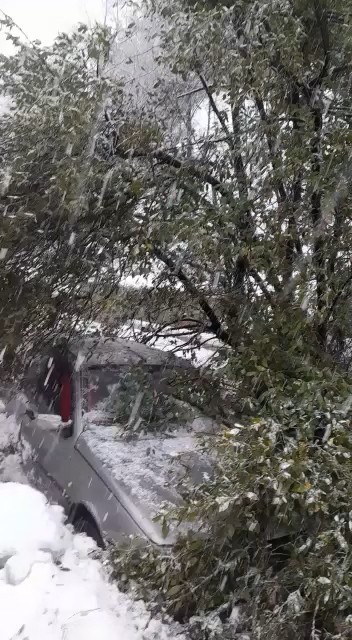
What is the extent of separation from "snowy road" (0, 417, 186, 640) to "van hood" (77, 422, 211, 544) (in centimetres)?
46

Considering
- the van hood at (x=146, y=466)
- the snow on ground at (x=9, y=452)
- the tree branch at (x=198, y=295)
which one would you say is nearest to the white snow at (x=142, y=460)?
the van hood at (x=146, y=466)

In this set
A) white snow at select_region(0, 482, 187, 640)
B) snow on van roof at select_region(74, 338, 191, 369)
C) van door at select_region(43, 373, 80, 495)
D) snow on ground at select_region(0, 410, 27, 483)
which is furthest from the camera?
snow on ground at select_region(0, 410, 27, 483)

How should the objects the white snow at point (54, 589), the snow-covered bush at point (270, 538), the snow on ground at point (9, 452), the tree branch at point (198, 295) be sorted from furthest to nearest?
the snow on ground at point (9, 452) → the tree branch at point (198, 295) → the white snow at point (54, 589) → the snow-covered bush at point (270, 538)

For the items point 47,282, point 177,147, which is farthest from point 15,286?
point 177,147

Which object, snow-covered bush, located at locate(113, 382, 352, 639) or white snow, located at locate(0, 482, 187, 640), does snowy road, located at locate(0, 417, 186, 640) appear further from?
snow-covered bush, located at locate(113, 382, 352, 639)

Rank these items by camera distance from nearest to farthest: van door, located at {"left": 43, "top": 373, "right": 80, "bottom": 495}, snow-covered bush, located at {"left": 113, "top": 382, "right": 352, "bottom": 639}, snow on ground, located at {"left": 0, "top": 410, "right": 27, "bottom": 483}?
snow-covered bush, located at {"left": 113, "top": 382, "right": 352, "bottom": 639} < van door, located at {"left": 43, "top": 373, "right": 80, "bottom": 495} < snow on ground, located at {"left": 0, "top": 410, "right": 27, "bottom": 483}

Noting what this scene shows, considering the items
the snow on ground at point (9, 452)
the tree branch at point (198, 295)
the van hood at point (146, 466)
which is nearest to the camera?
the van hood at point (146, 466)

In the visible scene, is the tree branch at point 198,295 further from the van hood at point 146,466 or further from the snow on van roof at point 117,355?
the van hood at point 146,466

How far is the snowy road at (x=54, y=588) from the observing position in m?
3.32

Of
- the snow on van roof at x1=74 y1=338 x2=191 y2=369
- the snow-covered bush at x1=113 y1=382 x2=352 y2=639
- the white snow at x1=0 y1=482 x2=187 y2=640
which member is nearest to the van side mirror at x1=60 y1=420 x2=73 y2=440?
the snow on van roof at x1=74 y1=338 x2=191 y2=369

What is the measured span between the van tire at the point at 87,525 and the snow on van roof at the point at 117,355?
53.9 inches

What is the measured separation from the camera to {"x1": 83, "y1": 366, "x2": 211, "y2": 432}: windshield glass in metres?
4.82

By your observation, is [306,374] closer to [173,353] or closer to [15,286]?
[173,353]

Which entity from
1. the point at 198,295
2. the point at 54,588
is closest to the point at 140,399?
the point at 198,295
